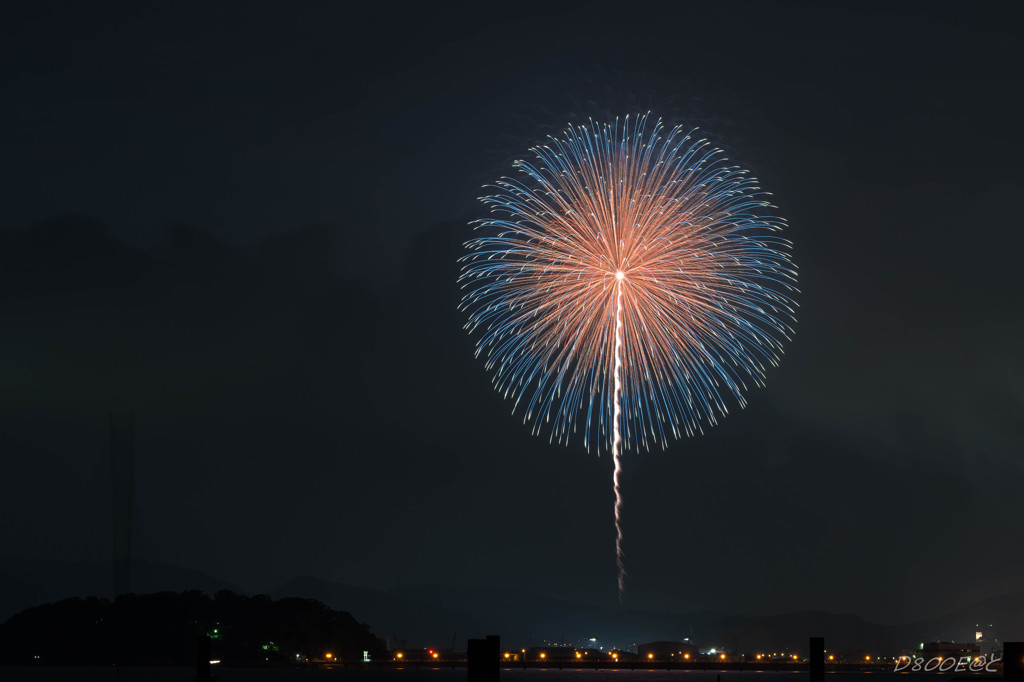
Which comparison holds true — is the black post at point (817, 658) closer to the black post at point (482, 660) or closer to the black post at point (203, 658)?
the black post at point (482, 660)

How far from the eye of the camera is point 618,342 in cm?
7162

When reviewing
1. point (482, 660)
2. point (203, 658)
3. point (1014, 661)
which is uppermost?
point (482, 660)

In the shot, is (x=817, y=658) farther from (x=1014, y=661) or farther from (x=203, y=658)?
(x=203, y=658)

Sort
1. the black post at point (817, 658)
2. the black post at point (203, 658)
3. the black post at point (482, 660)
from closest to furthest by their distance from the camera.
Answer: the black post at point (482, 660), the black post at point (817, 658), the black post at point (203, 658)

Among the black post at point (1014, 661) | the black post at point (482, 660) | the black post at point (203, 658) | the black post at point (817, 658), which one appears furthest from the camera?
the black post at point (203, 658)

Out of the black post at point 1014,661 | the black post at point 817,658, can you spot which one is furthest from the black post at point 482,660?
the black post at point 817,658

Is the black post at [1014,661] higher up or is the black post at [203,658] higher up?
the black post at [1014,661]

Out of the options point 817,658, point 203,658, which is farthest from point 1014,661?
point 203,658

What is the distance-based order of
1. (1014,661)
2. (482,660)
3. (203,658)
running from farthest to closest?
(203,658) < (482,660) < (1014,661)

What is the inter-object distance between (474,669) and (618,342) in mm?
34272

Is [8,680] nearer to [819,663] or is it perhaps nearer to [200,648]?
[200,648]

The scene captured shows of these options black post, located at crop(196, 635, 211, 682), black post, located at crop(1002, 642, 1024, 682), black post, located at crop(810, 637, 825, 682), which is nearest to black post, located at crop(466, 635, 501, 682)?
black post, located at crop(1002, 642, 1024, 682)

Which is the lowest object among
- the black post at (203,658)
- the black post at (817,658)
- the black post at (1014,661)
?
the black post at (203,658)

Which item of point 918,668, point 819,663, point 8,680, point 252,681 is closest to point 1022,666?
point 819,663
